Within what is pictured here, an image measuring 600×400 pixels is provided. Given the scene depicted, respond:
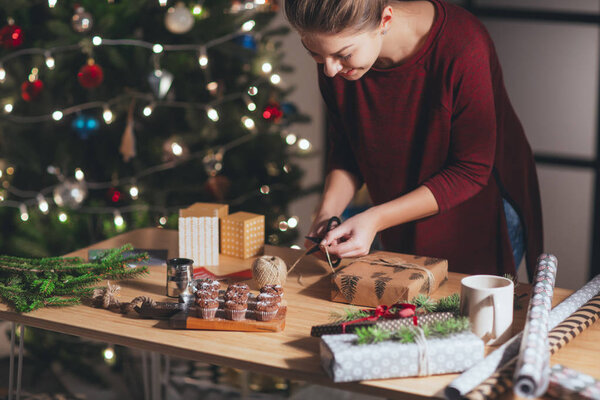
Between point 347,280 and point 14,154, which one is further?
point 14,154

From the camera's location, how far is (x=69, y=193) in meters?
2.67

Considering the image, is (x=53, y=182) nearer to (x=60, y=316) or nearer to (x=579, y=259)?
(x=60, y=316)

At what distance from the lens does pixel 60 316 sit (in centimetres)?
142

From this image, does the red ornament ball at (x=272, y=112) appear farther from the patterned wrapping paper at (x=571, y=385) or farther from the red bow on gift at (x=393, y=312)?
the patterned wrapping paper at (x=571, y=385)

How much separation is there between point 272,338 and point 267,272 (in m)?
0.25

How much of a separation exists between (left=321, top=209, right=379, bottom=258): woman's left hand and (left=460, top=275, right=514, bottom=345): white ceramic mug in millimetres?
329

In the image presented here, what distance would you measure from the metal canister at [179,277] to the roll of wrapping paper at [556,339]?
674mm

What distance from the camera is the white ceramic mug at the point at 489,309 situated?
1237mm

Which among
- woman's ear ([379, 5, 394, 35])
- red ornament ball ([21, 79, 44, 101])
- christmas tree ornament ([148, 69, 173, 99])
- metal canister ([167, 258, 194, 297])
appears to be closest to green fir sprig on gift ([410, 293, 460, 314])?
metal canister ([167, 258, 194, 297])

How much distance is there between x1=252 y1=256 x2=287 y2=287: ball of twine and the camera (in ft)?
A: 5.05

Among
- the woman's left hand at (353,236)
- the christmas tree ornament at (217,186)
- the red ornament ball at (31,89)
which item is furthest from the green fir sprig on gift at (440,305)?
the red ornament ball at (31,89)

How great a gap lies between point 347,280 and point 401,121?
515mm

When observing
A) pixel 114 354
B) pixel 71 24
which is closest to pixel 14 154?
pixel 71 24

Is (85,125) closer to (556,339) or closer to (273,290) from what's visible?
(273,290)
